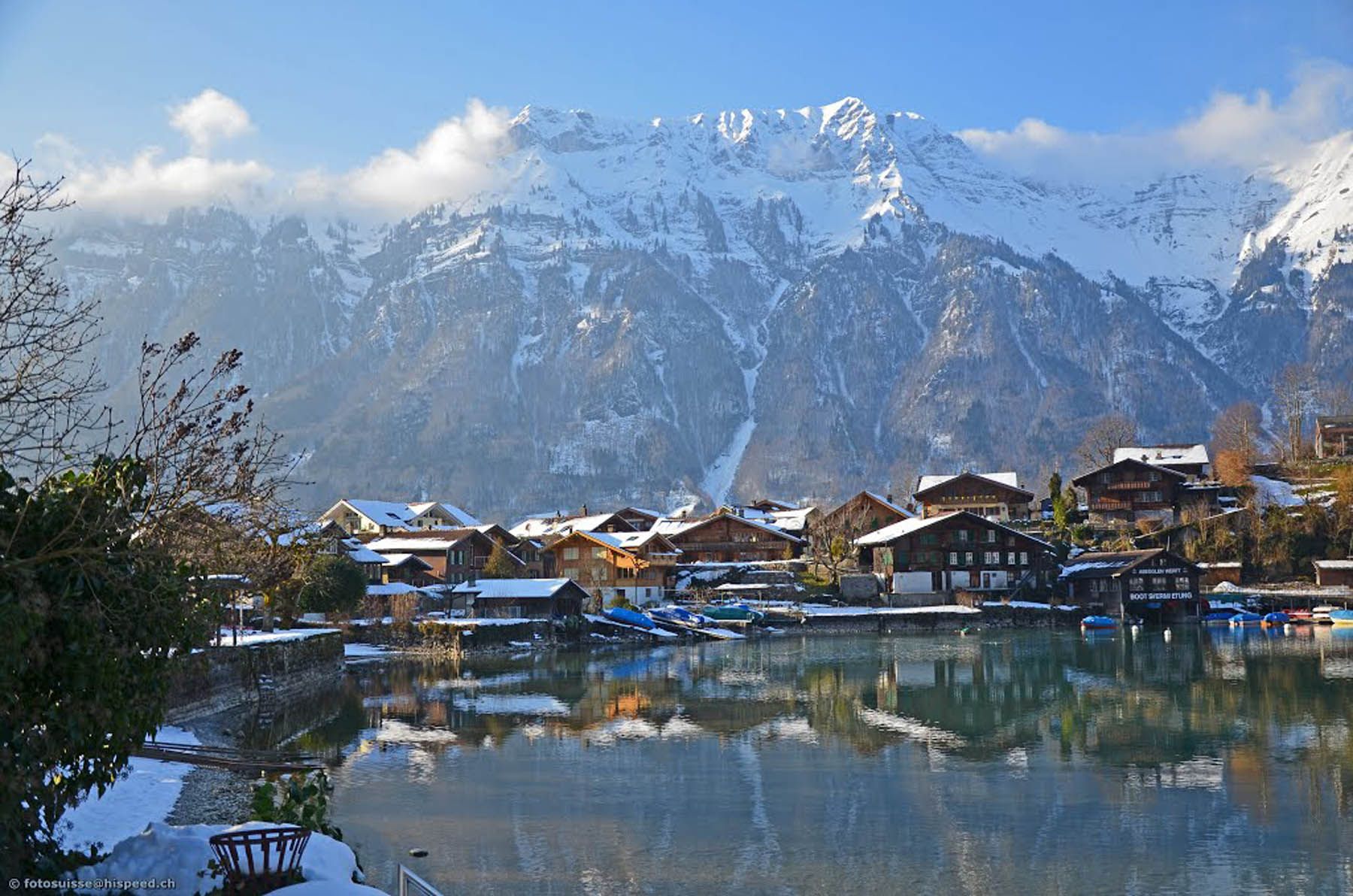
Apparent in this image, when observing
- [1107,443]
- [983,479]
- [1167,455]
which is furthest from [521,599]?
[1107,443]

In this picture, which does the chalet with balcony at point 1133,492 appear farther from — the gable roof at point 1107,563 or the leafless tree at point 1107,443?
the leafless tree at point 1107,443

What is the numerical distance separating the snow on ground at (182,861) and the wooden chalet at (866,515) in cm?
9175

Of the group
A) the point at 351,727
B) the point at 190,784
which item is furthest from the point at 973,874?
the point at 351,727

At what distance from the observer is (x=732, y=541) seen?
10138cm

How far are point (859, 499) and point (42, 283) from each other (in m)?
95.9

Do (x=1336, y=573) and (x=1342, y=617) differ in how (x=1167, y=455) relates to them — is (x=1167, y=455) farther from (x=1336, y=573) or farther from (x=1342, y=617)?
(x=1342, y=617)

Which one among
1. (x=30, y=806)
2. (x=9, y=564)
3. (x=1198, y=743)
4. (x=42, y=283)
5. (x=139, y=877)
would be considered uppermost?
(x=42, y=283)

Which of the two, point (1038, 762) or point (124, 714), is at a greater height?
point (124, 714)

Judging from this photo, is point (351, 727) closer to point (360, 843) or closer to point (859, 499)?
point (360, 843)

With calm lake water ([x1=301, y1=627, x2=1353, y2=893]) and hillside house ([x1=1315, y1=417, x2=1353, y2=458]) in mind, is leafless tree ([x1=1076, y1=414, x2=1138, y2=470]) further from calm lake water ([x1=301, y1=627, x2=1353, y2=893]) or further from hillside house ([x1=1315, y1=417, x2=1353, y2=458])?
calm lake water ([x1=301, y1=627, x2=1353, y2=893])

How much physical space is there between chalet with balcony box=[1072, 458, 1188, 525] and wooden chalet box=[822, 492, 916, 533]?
16.1 meters

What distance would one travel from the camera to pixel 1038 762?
26.7 meters

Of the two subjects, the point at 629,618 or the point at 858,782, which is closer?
the point at 858,782

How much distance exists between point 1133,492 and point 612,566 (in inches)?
1786
